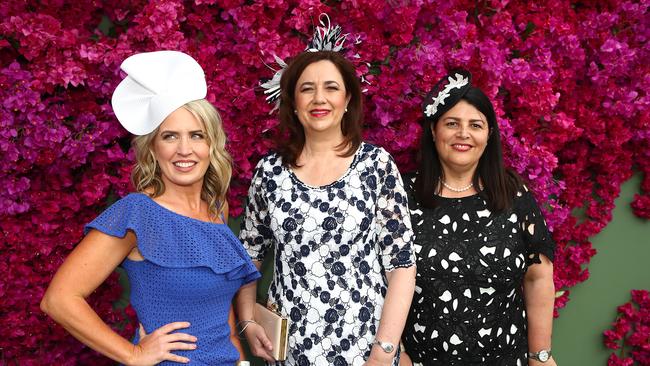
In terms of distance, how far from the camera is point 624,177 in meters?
3.76

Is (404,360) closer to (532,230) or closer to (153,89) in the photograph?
(532,230)

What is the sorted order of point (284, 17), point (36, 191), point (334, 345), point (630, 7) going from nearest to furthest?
point (334, 345)
point (36, 191)
point (284, 17)
point (630, 7)

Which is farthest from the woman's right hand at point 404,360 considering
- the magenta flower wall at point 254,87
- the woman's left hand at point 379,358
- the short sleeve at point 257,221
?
the magenta flower wall at point 254,87

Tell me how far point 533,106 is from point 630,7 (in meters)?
0.95

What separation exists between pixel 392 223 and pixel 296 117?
620mm

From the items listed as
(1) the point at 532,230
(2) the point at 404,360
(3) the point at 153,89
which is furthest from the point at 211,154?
(1) the point at 532,230

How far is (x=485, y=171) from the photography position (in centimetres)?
285

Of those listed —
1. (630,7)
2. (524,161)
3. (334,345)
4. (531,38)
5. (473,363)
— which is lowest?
(473,363)

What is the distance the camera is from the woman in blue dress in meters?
1.99

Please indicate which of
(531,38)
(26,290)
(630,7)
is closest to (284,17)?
(531,38)

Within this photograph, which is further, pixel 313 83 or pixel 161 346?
pixel 313 83

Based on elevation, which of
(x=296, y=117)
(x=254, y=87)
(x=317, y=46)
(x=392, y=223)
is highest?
(x=317, y=46)

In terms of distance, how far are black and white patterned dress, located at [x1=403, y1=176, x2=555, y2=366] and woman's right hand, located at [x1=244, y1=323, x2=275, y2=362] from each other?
2.23ft

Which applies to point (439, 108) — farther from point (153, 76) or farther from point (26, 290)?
point (26, 290)
